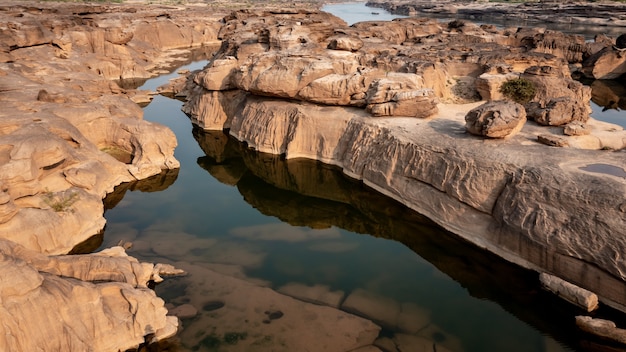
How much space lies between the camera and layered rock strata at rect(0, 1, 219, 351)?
452 inches

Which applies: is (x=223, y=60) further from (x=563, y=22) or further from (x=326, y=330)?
(x=563, y=22)

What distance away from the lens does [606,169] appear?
18125 mm

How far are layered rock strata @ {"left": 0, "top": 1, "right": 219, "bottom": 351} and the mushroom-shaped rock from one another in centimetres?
1594

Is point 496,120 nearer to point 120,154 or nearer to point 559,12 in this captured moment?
point 120,154

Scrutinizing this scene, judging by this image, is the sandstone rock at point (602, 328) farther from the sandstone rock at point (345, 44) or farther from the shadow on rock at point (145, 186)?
the sandstone rock at point (345, 44)

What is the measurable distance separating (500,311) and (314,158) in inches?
615

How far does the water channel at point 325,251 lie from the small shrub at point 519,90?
13544 millimetres

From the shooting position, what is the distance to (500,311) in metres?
16.4

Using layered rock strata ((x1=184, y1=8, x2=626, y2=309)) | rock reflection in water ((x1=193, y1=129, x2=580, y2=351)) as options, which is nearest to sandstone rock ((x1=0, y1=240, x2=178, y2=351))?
rock reflection in water ((x1=193, y1=129, x2=580, y2=351))

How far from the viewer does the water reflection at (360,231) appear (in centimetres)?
1608

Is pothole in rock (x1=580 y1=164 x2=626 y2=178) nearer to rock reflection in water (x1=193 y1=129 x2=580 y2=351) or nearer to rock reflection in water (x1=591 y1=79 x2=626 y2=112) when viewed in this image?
rock reflection in water (x1=193 y1=129 x2=580 y2=351)

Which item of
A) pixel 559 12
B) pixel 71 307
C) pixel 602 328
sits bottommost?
pixel 602 328

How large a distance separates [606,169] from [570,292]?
5.64 m

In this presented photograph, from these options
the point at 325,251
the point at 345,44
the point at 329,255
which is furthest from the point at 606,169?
the point at 345,44
